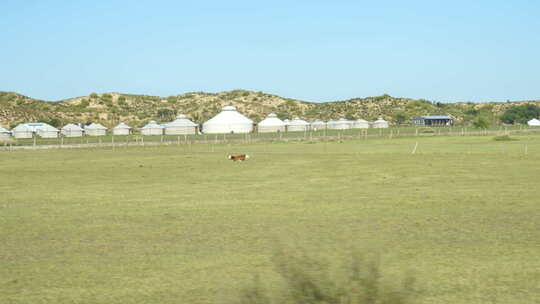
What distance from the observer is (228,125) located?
10869 cm

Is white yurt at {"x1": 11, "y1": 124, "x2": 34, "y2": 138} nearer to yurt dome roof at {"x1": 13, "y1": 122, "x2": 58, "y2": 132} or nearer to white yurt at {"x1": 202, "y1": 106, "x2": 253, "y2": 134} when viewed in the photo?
yurt dome roof at {"x1": 13, "y1": 122, "x2": 58, "y2": 132}

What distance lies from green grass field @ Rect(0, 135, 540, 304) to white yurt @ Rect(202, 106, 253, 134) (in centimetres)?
8153

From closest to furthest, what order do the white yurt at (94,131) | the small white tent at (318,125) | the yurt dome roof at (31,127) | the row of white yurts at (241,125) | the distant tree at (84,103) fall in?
1. the yurt dome roof at (31,127)
2. the white yurt at (94,131)
3. the row of white yurts at (241,125)
4. the small white tent at (318,125)
5. the distant tree at (84,103)

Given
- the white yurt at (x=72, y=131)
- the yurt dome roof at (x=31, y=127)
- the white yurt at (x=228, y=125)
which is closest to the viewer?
the yurt dome roof at (x=31, y=127)

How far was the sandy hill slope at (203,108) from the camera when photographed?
15488cm

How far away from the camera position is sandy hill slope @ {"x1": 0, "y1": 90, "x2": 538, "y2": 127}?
155 meters

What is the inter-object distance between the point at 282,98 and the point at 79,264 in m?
186

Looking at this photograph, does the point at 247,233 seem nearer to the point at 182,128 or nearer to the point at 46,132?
the point at 46,132

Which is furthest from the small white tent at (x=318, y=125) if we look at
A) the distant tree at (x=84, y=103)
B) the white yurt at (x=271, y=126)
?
the distant tree at (x=84, y=103)

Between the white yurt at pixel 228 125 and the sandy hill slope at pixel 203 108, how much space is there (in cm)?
4401

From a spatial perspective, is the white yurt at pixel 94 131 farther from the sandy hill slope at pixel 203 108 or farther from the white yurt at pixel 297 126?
the sandy hill slope at pixel 203 108

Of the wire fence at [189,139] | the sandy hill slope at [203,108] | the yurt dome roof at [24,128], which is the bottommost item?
the wire fence at [189,139]

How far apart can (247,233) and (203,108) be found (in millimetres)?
168519

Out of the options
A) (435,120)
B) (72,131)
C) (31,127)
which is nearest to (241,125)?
(72,131)
